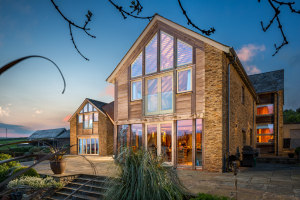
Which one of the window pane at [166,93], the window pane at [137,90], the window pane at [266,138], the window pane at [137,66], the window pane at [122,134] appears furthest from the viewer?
the window pane at [266,138]

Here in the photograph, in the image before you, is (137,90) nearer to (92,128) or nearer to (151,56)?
(151,56)

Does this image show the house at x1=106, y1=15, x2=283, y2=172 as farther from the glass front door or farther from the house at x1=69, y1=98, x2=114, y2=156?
the house at x1=69, y1=98, x2=114, y2=156

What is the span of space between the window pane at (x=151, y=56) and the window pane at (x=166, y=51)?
0.44 metres

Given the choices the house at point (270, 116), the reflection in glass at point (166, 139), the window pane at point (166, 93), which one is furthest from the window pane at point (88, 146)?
the house at point (270, 116)

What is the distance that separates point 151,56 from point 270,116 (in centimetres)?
1264

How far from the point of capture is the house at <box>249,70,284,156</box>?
55.1 feet

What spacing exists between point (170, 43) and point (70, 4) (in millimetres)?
8741

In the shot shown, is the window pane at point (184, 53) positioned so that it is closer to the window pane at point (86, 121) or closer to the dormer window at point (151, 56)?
the dormer window at point (151, 56)

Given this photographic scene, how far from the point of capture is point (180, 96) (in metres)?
9.50

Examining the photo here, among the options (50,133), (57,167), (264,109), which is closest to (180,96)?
(57,167)

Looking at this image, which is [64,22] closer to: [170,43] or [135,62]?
[170,43]

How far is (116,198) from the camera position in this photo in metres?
3.82

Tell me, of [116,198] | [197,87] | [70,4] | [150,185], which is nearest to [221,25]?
[70,4]

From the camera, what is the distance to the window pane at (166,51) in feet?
33.0
